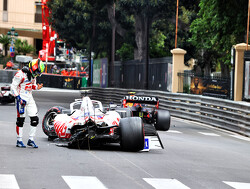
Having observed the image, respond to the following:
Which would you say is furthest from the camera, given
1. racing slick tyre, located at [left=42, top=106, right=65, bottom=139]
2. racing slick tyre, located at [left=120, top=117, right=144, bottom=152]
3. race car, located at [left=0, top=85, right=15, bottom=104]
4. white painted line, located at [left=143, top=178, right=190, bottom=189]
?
race car, located at [left=0, top=85, right=15, bottom=104]

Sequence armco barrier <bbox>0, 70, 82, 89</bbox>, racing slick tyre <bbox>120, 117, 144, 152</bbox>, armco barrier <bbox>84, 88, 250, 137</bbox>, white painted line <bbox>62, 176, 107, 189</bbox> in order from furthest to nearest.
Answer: armco barrier <bbox>0, 70, 82, 89</bbox> → armco barrier <bbox>84, 88, 250, 137</bbox> → racing slick tyre <bbox>120, 117, 144, 152</bbox> → white painted line <bbox>62, 176, 107, 189</bbox>

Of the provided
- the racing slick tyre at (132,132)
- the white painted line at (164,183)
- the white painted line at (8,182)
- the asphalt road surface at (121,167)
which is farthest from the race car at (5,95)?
the white painted line at (164,183)

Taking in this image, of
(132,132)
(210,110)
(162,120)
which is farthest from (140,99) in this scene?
(132,132)

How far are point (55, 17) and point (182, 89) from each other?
80.0 feet

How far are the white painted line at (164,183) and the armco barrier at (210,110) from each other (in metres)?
10.6

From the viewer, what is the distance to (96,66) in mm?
48156

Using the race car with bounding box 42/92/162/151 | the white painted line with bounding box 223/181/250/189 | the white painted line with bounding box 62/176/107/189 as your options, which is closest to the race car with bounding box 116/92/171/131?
the race car with bounding box 42/92/162/151

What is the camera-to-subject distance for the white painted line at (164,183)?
29.9 feet

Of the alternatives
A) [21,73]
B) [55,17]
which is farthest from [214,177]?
[55,17]

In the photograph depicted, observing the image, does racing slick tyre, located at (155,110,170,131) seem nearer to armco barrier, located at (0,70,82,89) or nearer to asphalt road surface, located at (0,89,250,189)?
asphalt road surface, located at (0,89,250,189)

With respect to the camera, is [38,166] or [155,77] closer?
[38,166]

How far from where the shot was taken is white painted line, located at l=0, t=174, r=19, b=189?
850 centimetres

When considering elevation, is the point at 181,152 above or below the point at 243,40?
below

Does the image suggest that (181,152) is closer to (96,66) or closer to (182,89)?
(182,89)
